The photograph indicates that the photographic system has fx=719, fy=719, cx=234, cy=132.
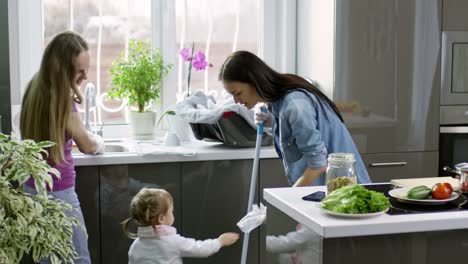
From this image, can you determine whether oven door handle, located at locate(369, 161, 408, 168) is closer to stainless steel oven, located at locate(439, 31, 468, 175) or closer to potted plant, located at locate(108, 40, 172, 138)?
stainless steel oven, located at locate(439, 31, 468, 175)

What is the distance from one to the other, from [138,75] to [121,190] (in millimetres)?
769

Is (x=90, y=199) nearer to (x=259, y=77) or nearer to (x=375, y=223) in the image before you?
(x=259, y=77)

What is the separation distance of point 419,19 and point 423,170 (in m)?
0.79

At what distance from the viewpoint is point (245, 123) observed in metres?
3.55

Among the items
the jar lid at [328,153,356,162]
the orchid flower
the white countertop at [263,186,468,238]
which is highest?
the orchid flower

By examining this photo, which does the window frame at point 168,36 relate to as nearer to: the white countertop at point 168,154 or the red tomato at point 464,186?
the white countertop at point 168,154

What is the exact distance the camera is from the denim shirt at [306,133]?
100 inches

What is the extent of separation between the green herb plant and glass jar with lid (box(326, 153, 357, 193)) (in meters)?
1.97

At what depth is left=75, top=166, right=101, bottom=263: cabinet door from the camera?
3.32m

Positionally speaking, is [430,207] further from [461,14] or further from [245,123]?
[461,14]

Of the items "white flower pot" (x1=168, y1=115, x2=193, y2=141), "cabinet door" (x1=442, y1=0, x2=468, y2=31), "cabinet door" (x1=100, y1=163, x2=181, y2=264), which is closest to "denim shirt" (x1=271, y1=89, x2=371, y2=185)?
"cabinet door" (x1=100, y1=163, x2=181, y2=264)

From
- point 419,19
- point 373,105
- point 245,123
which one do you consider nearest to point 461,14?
point 419,19

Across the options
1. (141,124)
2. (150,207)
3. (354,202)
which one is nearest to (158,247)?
(150,207)

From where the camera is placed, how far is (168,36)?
4043 mm
